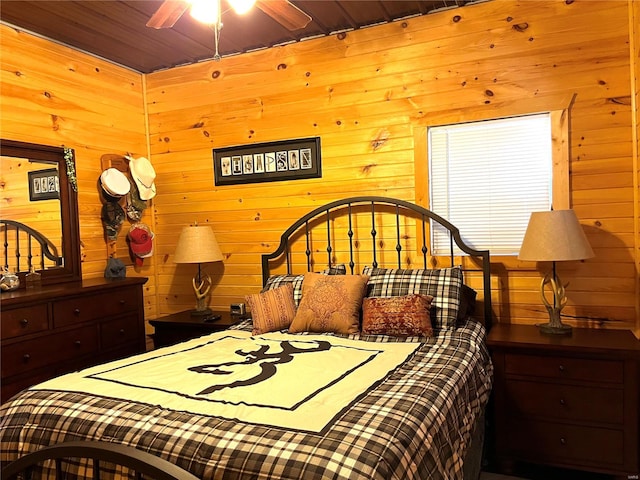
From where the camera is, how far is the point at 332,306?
9.00ft

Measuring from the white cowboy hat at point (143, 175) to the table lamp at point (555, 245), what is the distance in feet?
8.93

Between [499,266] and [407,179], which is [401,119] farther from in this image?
[499,266]

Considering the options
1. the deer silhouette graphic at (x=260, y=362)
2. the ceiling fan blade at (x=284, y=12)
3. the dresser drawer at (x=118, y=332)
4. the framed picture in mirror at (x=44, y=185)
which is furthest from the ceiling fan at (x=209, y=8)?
the dresser drawer at (x=118, y=332)

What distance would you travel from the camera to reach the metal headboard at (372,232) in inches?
118

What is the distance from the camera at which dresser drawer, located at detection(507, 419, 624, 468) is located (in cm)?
235

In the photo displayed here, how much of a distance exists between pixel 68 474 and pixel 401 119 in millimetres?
2598

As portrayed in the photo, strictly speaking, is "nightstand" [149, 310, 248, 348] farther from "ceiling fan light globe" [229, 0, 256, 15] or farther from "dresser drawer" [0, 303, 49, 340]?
"ceiling fan light globe" [229, 0, 256, 15]

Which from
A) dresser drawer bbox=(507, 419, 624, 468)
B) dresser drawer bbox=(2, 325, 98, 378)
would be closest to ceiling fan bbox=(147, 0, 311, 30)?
dresser drawer bbox=(2, 325, 98, 378)

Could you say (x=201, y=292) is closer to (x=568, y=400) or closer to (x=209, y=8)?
(x=209, y=8)

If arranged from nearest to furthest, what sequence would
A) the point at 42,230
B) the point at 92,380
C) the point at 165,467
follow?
the point at 165,467 < the point at 92,380 < the point at 42,230

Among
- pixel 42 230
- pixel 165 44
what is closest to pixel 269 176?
pixel 165 44

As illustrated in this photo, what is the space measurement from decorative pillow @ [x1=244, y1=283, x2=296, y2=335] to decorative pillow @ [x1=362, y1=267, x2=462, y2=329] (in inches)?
18.7

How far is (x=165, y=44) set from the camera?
3.51 m

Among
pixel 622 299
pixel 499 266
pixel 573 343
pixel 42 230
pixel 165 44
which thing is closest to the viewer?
pixel 573 343
